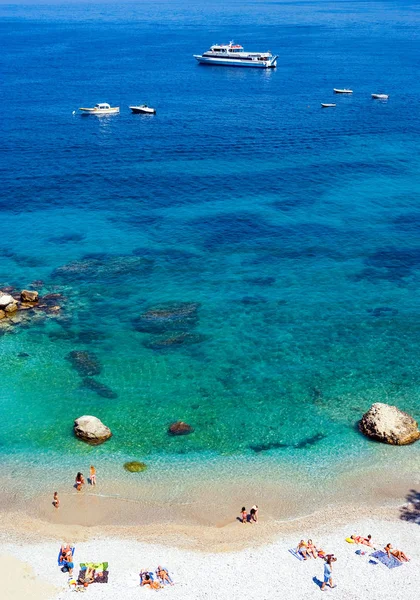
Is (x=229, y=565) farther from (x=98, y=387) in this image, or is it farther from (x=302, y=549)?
(x=98, y=387)

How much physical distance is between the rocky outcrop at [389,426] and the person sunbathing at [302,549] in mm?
14381

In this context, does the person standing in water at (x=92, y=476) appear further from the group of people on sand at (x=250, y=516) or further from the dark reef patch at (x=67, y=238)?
the dark reef patch at (x=67, y=238)

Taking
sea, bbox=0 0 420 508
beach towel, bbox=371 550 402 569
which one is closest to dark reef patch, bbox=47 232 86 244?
sea, bbox=0 0 420 508

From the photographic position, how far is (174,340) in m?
73.4

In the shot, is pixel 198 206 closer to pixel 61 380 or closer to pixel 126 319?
pixel 126 319

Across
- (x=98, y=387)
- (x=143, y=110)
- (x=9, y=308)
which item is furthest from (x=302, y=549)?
(x=143, y=110)

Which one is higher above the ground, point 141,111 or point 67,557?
point 141,111

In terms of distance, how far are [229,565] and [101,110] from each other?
133 m

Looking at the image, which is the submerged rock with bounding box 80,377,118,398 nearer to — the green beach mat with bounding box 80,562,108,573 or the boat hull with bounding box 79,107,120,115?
the green beach mat with bounding box 80,562,108,573

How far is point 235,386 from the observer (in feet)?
219

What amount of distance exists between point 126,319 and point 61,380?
1330cm

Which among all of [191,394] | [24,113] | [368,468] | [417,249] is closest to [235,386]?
[191,394]

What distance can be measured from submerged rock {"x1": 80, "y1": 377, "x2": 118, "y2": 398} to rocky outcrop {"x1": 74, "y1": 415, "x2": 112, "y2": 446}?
6.00 meters

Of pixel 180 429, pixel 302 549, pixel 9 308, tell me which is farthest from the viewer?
pixel 9 308
